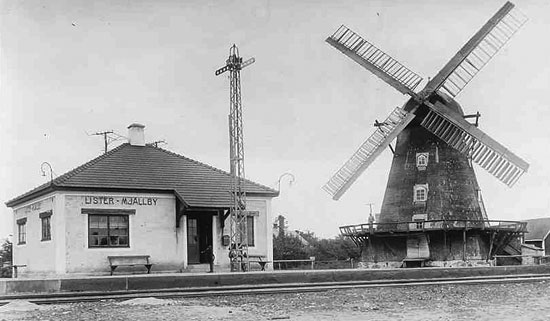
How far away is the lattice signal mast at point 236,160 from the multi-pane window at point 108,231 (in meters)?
3.20

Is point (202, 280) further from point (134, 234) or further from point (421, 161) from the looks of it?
point (421, 161)

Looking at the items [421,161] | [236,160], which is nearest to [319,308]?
[236,160]

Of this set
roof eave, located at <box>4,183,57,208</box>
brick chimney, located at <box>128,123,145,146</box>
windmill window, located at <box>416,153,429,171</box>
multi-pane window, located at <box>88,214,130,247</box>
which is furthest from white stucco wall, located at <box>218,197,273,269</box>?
windmill window, located at <box>416,153,429,171</box>

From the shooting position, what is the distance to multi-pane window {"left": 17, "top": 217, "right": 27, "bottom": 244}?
24406 millimetres

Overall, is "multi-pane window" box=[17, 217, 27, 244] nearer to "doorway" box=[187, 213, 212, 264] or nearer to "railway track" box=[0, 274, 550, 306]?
"doorway" box=[187, 213, 212, 264]

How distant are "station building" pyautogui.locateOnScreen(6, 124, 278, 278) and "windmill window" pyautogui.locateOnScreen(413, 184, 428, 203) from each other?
8677 mm

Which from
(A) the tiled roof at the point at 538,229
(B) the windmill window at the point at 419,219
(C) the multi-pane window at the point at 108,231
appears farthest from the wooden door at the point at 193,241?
(A) the tiled roof at the point at 538,229

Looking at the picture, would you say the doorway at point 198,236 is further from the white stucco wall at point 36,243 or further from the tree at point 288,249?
the tree at point 288,249

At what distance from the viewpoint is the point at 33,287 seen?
1400cm

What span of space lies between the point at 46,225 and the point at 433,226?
1533 cm

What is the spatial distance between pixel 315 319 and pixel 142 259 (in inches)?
500

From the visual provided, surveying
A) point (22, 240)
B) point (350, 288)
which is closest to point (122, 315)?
point (350, 288)

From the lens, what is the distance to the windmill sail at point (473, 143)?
2766cm

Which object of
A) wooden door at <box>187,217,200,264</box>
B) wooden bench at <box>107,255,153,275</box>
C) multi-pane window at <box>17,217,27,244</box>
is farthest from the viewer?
multi-pane window at <box>17,217,27,244</box>
